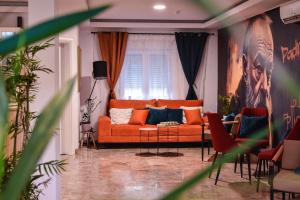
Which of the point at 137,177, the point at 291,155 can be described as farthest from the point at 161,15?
the point at 291,155

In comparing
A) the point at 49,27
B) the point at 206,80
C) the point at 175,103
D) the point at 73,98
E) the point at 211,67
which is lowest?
the point at 175,103

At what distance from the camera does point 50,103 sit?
24 centimetres

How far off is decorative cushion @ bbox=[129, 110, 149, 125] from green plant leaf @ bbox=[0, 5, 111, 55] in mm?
8842

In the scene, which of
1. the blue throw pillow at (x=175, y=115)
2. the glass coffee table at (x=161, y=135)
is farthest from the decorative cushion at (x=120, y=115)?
the blue throw pillow at (x=175, y=115)

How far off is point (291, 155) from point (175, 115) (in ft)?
16.2

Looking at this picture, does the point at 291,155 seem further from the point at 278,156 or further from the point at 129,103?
the point at 129,103

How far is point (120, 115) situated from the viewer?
9.33 m

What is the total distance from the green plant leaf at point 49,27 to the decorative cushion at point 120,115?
907 cm

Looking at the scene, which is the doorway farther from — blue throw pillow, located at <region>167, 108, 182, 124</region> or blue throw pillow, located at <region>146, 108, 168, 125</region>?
blue throw pillow, located at <region>167, 108, 182, 124</region>

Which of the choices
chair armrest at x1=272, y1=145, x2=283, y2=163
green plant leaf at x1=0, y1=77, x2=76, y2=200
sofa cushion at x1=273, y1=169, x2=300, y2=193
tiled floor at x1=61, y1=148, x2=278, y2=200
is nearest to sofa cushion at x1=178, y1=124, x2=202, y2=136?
tiled floor at x1=61, y1=148, x2=278, y2=200

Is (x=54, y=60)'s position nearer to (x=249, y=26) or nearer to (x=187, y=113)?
(x=249, y=26)

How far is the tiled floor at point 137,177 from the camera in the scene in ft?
16.7

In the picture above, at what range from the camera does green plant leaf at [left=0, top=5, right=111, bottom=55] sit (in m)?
0.21

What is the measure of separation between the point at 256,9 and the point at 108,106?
13.2ft
